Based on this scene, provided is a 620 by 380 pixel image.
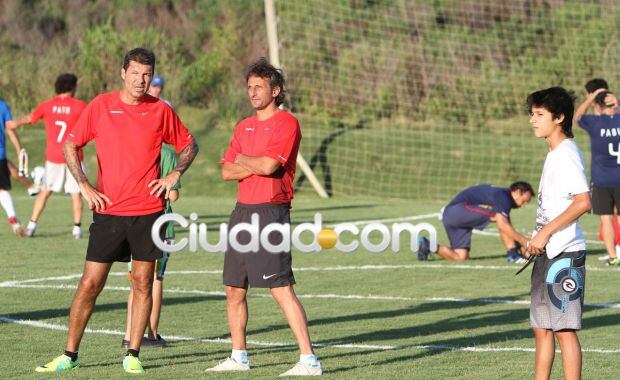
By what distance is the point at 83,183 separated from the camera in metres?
7.94

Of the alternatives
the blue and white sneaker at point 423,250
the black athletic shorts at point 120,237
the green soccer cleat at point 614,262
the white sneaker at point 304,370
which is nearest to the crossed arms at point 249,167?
the black athletic shorts at point 120,237

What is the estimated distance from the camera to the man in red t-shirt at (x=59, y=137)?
16812 mm

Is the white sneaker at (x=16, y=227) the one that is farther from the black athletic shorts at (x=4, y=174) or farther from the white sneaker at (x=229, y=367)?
the white sneaker at (x=229, y=367)

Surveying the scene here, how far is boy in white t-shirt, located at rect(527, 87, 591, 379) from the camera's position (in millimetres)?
6977

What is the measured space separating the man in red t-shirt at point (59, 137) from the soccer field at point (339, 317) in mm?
525

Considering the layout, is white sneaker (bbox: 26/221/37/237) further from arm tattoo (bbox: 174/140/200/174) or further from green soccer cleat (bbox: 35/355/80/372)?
green soccer cleat (bbox: 35/355/80/372)

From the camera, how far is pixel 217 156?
27062 millimetres

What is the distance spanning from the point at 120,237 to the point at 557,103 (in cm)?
292

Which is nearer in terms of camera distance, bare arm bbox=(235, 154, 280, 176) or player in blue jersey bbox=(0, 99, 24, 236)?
bare arm bbox=(235, 154, 280, 176)

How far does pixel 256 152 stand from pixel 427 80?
19.0 meters

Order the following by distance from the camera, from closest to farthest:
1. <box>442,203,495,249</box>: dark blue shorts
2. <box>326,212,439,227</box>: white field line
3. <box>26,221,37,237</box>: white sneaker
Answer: <box>442,203,495,249</box>: dark blue shorts
<box>26,221,37,237</box>: white sneaker
<box>326,212,439,227</box>: white field line

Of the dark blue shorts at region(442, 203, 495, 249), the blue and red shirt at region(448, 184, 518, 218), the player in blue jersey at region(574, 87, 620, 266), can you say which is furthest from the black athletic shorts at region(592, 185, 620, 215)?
the dark blue shorts at region(442, 203, 495, 249)

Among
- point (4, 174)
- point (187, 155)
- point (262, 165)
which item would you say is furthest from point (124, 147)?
point (4, 174)

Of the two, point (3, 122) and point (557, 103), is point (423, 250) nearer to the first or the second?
point (3, 122)
